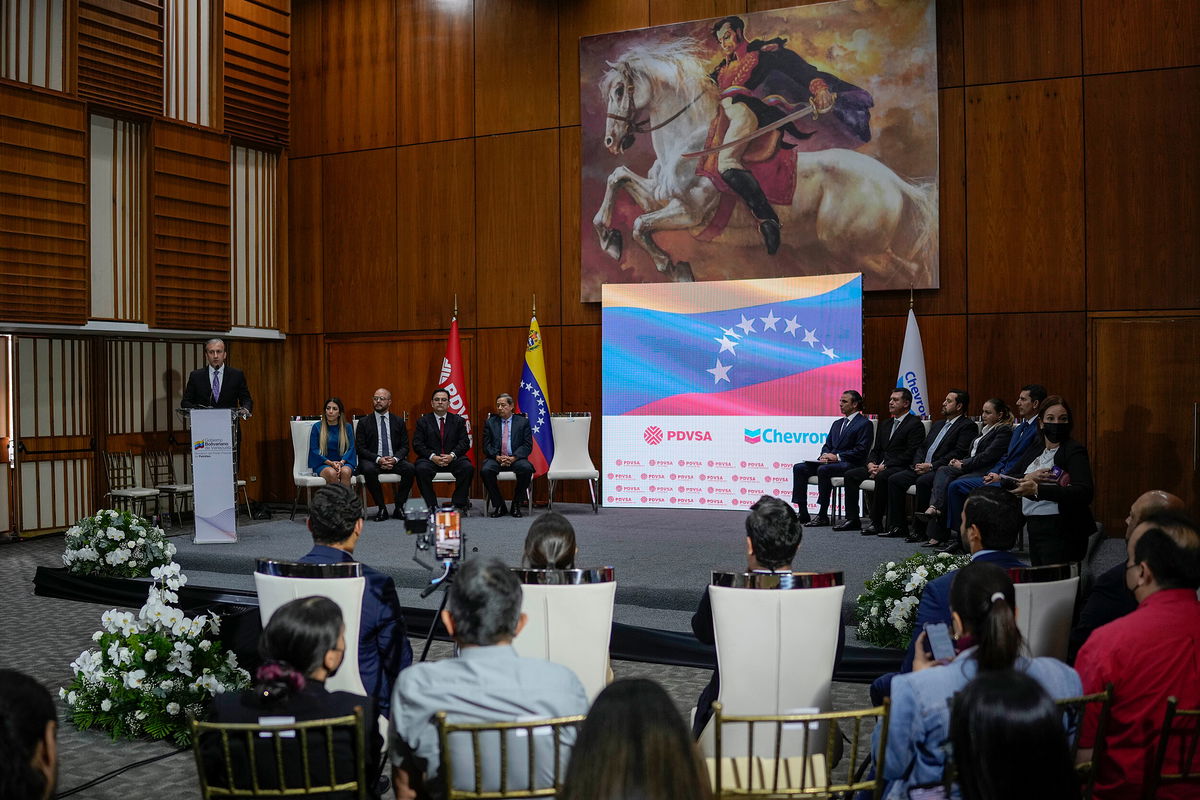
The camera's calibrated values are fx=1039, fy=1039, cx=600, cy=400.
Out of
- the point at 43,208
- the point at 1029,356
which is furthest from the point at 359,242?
the point at 1029,356

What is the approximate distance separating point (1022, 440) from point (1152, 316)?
224cm

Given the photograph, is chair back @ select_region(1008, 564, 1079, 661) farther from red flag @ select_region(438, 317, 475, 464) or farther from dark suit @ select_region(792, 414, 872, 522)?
red flag @ select_region(438, 317, 475, 464)

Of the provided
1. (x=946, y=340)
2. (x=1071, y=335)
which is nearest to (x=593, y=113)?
(x=946, y=340)

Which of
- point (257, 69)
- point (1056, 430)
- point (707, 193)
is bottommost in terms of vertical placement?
point (1056, 430)

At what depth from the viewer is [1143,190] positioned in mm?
7715

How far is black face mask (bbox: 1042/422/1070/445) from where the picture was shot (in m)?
5.68

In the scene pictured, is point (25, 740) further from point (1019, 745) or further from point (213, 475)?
point (213, 475)

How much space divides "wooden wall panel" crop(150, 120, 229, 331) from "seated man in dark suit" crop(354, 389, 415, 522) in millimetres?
2089

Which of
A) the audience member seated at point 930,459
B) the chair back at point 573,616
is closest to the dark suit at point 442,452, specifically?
the audience member seated at point 930,459

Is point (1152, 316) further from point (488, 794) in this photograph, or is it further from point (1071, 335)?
point (488, 794)

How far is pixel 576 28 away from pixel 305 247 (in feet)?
11.6

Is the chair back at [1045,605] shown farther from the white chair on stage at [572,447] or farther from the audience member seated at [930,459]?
the white chair on stage at [572,447]

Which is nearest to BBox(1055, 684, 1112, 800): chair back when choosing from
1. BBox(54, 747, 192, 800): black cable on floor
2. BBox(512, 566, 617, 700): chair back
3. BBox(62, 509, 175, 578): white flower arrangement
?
BBox(512, 566, 617, 700): chair back

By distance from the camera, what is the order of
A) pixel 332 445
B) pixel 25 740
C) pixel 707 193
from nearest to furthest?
pixel 25 740 → pixel 332 445 → pixel 707 193
